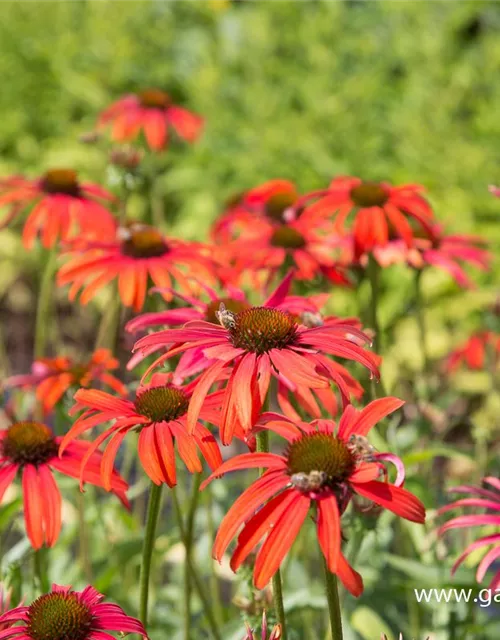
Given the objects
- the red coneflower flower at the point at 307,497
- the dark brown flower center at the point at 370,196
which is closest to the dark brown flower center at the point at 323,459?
the red coneflower flower at the point at 307,497

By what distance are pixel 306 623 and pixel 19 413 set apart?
700mm

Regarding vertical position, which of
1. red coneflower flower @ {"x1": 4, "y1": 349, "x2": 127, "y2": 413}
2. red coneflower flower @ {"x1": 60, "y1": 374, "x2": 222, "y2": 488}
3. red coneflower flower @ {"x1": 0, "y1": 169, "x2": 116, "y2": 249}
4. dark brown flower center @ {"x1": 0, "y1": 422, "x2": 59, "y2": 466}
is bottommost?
red coneflower flower @ {"x1": 60, "y1": 374, "x2": 222, "y2": 488}

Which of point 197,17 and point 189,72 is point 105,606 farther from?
point 197,17

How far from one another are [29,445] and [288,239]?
682 mm

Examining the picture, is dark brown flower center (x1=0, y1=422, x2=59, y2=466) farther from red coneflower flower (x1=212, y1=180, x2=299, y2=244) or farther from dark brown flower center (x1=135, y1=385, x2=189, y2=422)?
red coneflower flower (x1=212, y1=180, x2=299, y2=244)

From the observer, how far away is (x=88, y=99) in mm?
4715

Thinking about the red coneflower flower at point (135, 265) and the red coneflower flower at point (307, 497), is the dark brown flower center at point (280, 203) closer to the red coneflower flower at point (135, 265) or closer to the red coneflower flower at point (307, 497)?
the red coneflower flower at point (135, 265)

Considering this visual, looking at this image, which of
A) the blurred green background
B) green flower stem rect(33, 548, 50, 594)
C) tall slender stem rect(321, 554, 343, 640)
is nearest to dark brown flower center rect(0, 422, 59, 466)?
green flower stem rect(33, 548, 50, 594)

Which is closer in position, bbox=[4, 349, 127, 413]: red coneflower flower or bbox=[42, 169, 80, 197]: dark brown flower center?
bbox=[4, 349, 127, 413]: red coneflower flower

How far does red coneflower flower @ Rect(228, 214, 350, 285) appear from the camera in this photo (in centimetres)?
165

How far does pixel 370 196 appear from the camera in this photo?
167cm

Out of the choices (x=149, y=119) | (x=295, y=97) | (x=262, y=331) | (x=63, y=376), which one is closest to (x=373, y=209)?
(x=63, y=376)

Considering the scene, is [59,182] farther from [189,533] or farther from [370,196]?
Result: [189,533]

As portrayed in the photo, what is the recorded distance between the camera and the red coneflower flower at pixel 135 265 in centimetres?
152
